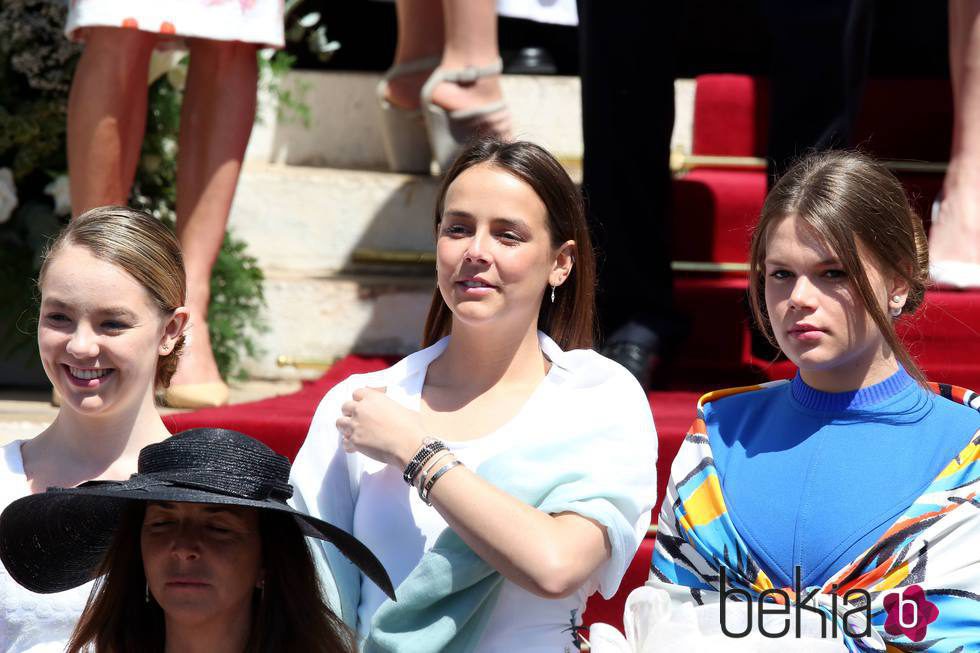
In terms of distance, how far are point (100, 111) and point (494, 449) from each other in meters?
1.52

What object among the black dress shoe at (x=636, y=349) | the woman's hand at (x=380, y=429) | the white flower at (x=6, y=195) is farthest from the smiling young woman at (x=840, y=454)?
the white flower at (x=6, y=195)

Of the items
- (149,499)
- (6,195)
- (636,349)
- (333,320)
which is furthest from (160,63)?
(149,499)

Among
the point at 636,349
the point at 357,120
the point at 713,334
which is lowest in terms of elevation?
the point at 713,334

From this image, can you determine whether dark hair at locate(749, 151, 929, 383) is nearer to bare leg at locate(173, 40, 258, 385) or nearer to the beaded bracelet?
the beaded bracelet

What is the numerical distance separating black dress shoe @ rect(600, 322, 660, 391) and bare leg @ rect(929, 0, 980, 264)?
2.24 ft

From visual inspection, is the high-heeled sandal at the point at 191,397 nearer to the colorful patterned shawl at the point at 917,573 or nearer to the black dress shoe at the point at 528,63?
the colorful patterned shawl at the point at 917,573

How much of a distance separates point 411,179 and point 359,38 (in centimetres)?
118

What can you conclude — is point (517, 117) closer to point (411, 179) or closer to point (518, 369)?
point (411, 179)

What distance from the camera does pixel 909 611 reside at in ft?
6.55

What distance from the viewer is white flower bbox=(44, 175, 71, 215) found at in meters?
3.77

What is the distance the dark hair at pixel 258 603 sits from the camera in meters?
1.95

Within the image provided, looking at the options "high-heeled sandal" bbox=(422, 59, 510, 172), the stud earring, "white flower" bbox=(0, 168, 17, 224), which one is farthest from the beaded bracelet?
"white flower" bbox=(0, 168, 17, 224)

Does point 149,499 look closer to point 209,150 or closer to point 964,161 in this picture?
point 209,150

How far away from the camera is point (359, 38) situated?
17.0 feet
